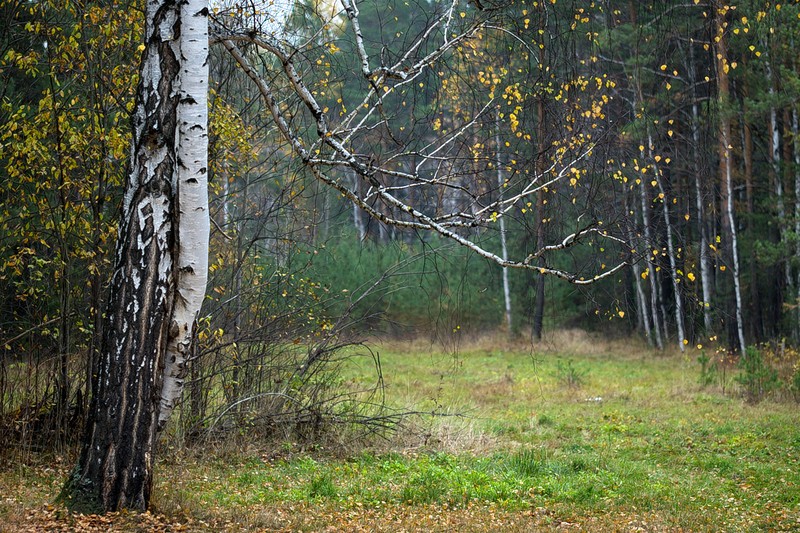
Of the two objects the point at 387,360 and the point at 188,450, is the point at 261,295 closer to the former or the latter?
the point at 188,450

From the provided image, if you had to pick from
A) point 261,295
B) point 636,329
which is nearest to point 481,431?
point 261,295

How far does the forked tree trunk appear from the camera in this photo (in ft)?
16.3

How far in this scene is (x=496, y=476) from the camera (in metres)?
7.34

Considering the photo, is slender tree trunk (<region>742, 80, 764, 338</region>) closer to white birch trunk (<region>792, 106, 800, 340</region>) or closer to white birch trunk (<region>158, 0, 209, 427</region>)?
white birch trunk (<region>792, 106, 800, 340</region>)

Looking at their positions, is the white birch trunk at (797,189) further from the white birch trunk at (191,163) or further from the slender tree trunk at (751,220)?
the white birch trunk at (191,163)

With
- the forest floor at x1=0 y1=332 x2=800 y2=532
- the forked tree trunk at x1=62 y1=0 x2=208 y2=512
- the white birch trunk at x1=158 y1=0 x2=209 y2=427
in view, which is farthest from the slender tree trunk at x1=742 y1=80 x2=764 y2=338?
the forked tree trunk at x1=62 y1=0 x2=208 y2=512

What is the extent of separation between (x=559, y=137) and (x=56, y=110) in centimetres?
440

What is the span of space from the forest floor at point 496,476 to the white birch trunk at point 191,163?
1564mm

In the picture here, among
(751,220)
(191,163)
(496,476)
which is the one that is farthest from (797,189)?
(191,163)

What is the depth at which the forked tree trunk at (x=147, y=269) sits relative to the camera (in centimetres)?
496

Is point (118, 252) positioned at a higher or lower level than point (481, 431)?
higher

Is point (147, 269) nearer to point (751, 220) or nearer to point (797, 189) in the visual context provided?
point (797, 189)

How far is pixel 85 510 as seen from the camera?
193 inches

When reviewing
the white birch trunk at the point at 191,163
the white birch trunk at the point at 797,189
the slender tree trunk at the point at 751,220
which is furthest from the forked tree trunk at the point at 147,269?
the slender tree trunk at the point at 751,220
